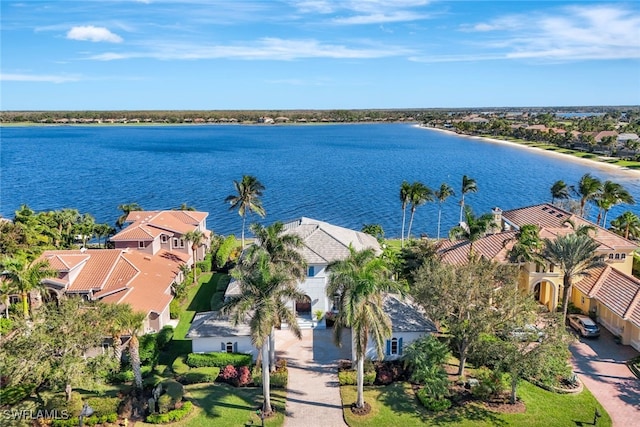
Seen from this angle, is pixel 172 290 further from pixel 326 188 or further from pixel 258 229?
pixel 326 188

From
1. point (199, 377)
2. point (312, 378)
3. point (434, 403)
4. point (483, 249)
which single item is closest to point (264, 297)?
point (312, 378)

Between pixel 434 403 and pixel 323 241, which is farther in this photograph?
pixel 323 241

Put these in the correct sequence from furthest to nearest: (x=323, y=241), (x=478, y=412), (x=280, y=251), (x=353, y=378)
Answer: (x=323, y=241) → (x=353, y=378) → (x=280, y=251) → (x=478, y=412)

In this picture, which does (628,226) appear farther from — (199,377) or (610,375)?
(199,377)

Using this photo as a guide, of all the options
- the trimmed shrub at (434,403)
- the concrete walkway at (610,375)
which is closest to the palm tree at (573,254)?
the concrete walkway at (610,375)

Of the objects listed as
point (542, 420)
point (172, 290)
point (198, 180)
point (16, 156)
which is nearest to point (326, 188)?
point (198, 180)

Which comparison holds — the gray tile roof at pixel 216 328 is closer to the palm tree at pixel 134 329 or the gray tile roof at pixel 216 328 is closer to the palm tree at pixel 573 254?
the palm tree at pixel 134 329

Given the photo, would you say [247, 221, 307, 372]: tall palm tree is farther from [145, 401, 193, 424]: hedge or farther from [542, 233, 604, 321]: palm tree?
[542, 233, 604, 321]: palm tree
